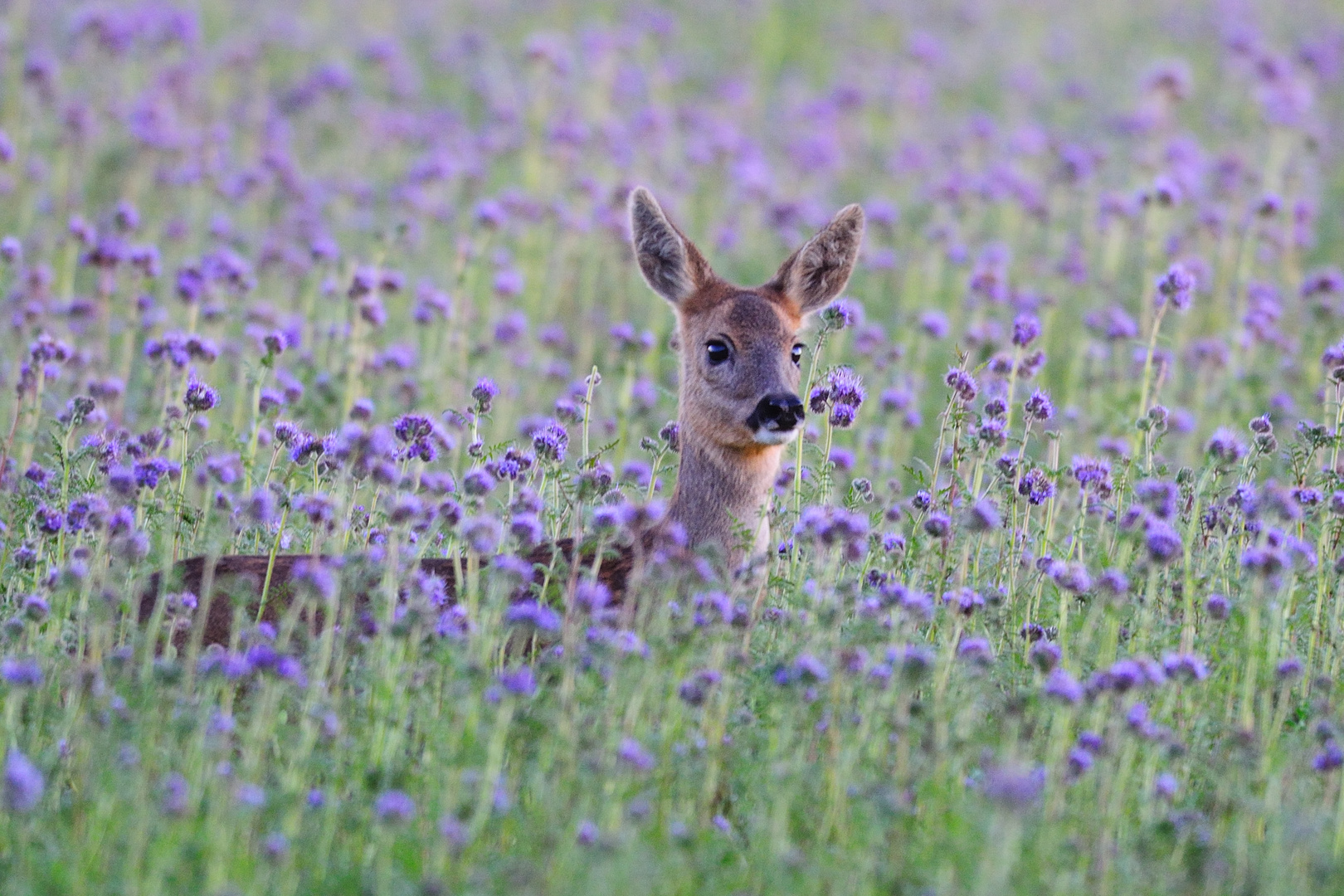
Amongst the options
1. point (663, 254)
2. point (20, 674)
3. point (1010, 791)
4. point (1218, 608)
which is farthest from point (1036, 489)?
point (20, 674)

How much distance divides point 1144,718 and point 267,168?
920cm

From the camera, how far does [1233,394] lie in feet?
30.2

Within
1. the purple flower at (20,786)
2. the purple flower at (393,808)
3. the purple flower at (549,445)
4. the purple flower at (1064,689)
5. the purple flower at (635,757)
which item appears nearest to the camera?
the purple flower at (20,786)

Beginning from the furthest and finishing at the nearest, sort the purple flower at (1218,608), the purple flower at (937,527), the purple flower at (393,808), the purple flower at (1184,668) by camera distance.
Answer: the purple flower at (937,527), the purple flower at (1218,608), the purple flower at (1184,668), the purple flower at (393,808)

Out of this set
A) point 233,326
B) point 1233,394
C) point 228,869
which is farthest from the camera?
point 233,326

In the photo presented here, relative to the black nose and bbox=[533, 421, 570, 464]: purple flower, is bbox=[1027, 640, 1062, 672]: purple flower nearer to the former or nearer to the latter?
the black nose

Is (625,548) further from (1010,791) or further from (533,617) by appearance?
(1010,791)

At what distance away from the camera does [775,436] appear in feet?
20.7

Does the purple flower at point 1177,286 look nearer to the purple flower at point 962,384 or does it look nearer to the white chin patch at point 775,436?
the purple flower at point 962,384

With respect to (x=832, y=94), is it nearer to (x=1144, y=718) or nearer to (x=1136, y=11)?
(x=1136, y=11)

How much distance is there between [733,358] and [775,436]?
0.51 meters

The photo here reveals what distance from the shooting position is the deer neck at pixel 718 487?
650 centimetres

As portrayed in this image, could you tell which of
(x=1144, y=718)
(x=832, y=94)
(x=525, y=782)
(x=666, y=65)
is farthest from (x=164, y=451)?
(x=666, y=65)

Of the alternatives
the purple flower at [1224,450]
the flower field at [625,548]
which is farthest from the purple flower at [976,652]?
the purple flower at [1224,450]
